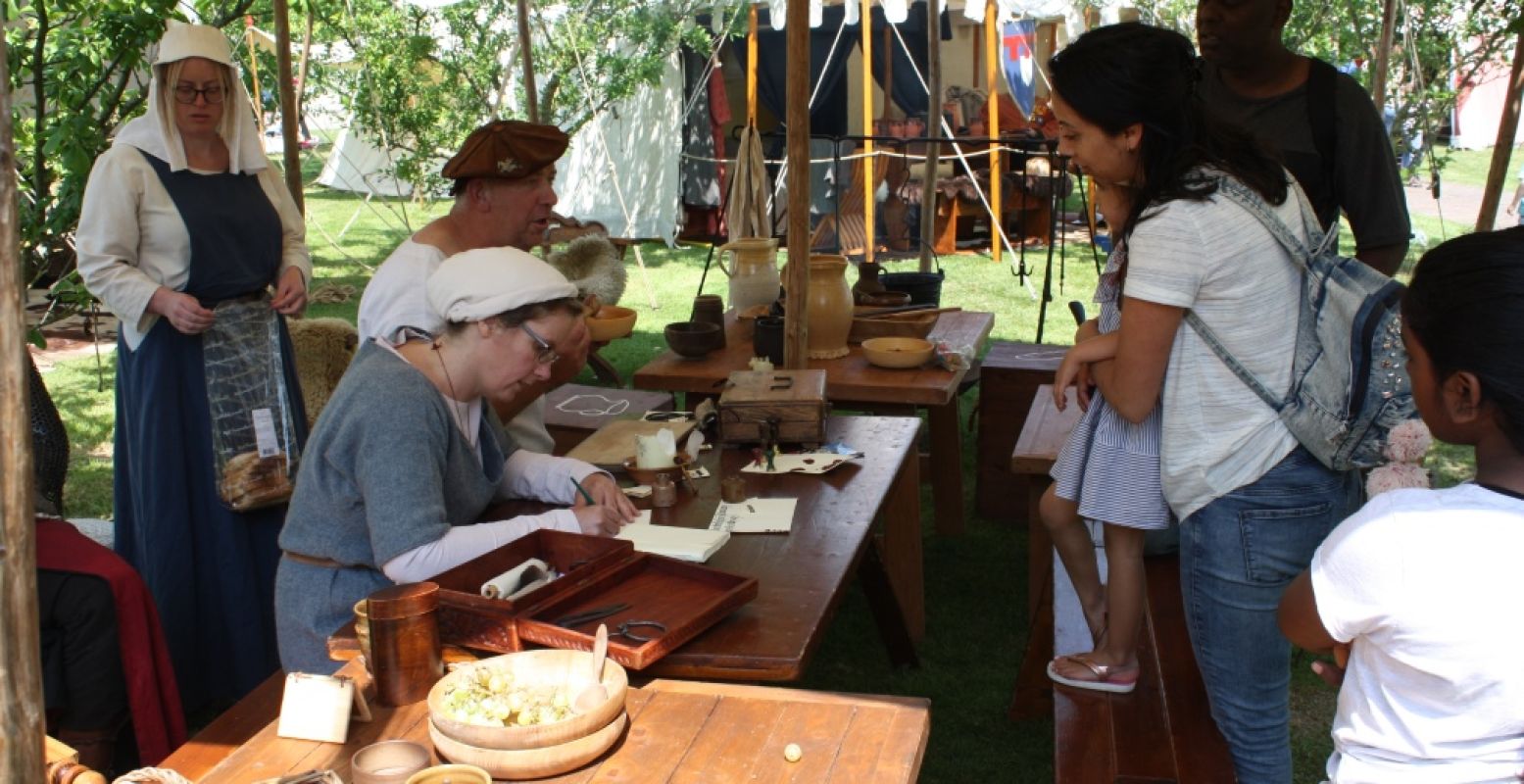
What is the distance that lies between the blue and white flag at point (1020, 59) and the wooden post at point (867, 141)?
4.46 feet

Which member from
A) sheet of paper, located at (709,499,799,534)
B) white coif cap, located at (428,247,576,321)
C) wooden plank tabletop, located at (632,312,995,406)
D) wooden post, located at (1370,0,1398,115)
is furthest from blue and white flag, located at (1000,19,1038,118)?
white coif cap, located at (428,247,576,321)

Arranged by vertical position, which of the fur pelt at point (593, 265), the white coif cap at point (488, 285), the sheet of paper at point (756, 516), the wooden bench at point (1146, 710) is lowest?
the wooden bench at point (1146, 710)

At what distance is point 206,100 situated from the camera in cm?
364

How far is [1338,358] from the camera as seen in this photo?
2.17 metres

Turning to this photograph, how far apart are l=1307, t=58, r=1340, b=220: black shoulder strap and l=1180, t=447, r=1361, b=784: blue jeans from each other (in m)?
1.00

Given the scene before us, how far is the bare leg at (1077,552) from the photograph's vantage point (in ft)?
9.15

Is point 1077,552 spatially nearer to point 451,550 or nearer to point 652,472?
point 652,472

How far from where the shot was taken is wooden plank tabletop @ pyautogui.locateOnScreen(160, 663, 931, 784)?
1.77m

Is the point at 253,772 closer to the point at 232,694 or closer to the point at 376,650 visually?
the point at 376,650

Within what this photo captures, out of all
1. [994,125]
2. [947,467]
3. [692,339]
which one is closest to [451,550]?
[692,339]

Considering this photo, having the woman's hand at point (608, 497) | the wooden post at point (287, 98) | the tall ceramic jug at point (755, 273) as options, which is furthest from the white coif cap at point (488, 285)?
the wooden post at point (287, 98)

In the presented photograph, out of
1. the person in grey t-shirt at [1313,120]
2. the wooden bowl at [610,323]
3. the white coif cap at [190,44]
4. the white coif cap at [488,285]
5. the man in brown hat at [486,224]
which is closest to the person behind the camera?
the white coif cap at [488,285]

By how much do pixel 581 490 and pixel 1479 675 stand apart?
Answer: 1.80m

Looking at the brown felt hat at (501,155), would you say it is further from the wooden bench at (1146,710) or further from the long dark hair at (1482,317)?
the long dark hair at (1482,317)
